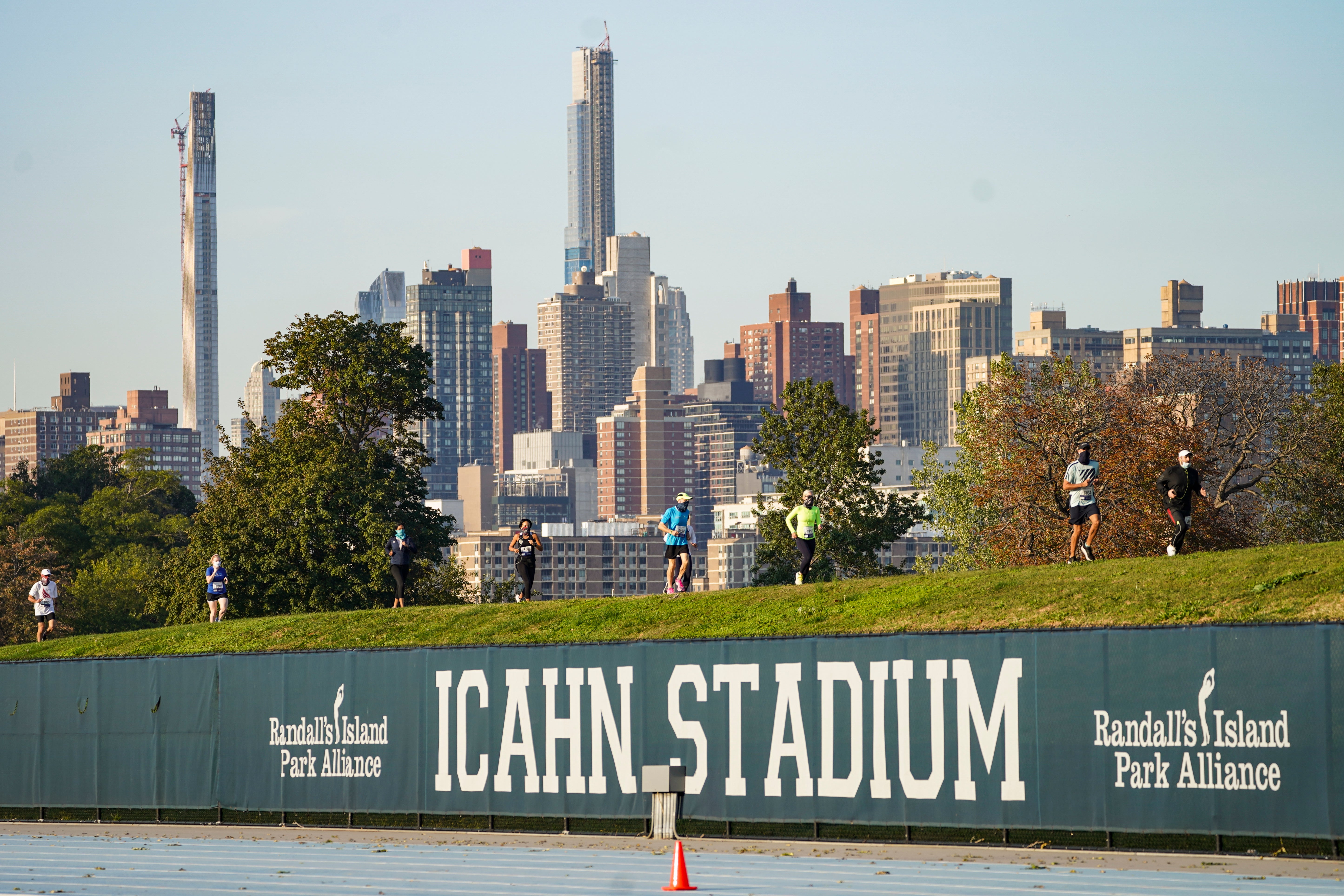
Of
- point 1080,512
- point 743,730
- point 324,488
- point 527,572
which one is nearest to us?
point 743,730

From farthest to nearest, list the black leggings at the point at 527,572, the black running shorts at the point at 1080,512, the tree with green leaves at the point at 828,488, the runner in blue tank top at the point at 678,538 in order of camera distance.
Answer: the tree with green leaves at the point at 828,488 → the black leggings at the point at 527,572 → the runner in blue tank top at the point at 678,538 → the black running shorts at the point at 1080,512

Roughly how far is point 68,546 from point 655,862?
9235 centimetres

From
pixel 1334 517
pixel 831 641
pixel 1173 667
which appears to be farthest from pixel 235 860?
pixel 1334 517

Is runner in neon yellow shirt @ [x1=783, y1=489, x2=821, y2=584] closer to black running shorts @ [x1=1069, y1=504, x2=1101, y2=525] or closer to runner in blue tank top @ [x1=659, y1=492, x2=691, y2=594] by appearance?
runner in blue tank top @ [x1=659, y1=492, x2=691, y2=594]

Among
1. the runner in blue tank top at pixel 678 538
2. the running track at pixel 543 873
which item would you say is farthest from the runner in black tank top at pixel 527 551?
the running track at pixel 543 873

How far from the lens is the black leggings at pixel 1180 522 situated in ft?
95.0

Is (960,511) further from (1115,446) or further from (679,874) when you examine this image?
(679,874)

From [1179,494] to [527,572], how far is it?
41.9 ft

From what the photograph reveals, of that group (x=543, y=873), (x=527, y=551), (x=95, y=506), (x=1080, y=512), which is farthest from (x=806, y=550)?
(x=95, y=506)

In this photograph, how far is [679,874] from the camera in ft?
55.0

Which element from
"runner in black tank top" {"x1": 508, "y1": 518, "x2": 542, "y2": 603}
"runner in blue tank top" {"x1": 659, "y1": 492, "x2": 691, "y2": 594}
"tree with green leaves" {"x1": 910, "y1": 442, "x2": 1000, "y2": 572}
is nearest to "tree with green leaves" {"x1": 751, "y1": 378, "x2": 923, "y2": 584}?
"tree with green leaves" {"x1": 910, "y1": 442, "x2": 1000, "y2": 572}

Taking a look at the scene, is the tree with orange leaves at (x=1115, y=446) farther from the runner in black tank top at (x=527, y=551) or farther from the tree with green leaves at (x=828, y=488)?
the runner in black tank top at (x=527, y=551)

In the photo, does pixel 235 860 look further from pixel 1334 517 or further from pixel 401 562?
pixel 1334 517

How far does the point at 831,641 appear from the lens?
20.3 meters
